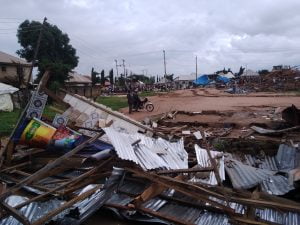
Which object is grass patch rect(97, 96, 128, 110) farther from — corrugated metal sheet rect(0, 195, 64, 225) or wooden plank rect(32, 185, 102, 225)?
wooden plank rect(32, 185, 102, 225)

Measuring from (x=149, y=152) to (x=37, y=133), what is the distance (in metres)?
2.63

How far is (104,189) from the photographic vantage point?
18.1 feet

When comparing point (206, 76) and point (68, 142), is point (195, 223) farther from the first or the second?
point (206, 76)

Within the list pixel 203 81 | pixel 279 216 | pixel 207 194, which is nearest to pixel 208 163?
pixel 207 194

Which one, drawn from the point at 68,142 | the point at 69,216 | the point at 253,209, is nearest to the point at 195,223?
the point at 253,209

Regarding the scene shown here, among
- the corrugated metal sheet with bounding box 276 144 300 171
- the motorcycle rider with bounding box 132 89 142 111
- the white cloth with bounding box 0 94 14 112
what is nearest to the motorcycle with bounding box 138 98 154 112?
the motorcycle rider with bounding box 132 89 142 111

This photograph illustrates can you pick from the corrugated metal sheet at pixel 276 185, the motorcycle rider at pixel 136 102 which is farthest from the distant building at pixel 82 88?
the corrugated metal sheet at pixel 276 185

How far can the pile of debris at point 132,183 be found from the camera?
5.00m

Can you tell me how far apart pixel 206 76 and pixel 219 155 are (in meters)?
63.9

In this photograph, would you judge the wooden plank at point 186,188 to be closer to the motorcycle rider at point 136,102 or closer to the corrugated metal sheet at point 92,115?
the corrugated metal sheet at point 92,115

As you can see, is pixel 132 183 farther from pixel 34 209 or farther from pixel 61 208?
pixel 34 209

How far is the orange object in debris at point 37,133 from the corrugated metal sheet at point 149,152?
182 centimetres

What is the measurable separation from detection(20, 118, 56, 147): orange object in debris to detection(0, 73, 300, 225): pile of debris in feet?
0.07

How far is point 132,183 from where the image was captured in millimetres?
5832
